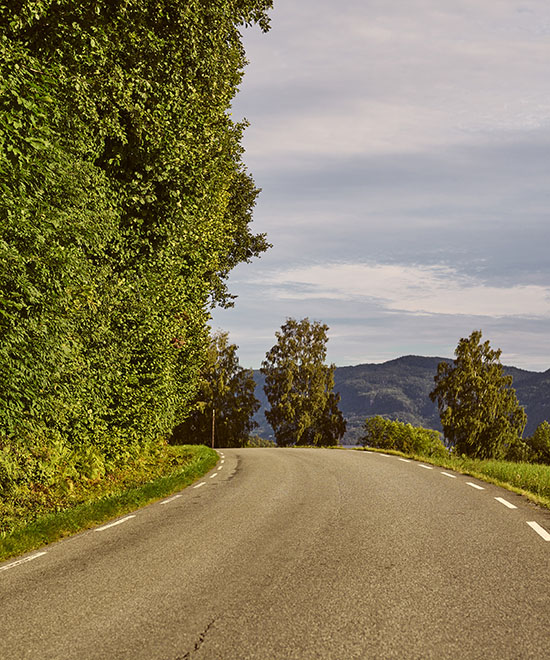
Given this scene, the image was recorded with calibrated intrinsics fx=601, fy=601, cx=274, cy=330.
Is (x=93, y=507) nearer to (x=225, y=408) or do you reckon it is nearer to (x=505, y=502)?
(x=505, y=502)

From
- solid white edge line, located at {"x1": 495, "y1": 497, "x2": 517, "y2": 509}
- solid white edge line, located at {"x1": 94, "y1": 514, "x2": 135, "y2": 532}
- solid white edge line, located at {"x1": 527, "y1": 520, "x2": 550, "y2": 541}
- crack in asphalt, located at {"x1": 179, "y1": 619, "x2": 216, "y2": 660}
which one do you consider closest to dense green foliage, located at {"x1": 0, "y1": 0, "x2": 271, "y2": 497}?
solid white edge line, located at {"x1": 94, "y1": 514, "x2": 135, "y2": 532}

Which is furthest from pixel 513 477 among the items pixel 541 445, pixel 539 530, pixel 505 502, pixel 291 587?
pixel 541 445

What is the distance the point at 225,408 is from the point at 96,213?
64.3 meters

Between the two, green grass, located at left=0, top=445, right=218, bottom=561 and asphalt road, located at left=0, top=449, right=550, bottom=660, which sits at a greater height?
asphalt road, located at left=0, top=449, right=550, bottom=660

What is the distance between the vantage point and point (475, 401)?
63.3 m

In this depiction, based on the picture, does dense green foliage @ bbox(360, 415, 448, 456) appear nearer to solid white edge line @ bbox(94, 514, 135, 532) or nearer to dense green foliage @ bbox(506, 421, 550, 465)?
dense green foliage @ bbox(506, 421, 550, 465)

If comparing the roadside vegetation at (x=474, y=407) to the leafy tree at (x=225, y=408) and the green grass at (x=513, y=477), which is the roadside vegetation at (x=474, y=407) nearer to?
the leafy tree at (x=225, y=408)

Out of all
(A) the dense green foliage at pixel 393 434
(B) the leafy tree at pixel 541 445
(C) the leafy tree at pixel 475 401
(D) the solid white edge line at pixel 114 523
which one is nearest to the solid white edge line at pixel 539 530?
(D) the solid white edge line at pixel 114 523

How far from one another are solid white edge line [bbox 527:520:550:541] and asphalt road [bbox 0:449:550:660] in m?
0.07

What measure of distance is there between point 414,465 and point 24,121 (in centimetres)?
1598

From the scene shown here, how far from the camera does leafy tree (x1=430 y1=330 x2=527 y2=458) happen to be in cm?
6191

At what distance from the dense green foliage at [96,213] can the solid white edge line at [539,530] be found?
7.49m

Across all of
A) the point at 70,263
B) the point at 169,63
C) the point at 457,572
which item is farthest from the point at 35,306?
the point at 457,572

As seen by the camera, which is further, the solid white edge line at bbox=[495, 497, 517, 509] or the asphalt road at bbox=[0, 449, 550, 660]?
the solid white edge line at bbox=[495, 497, 517, 509]
